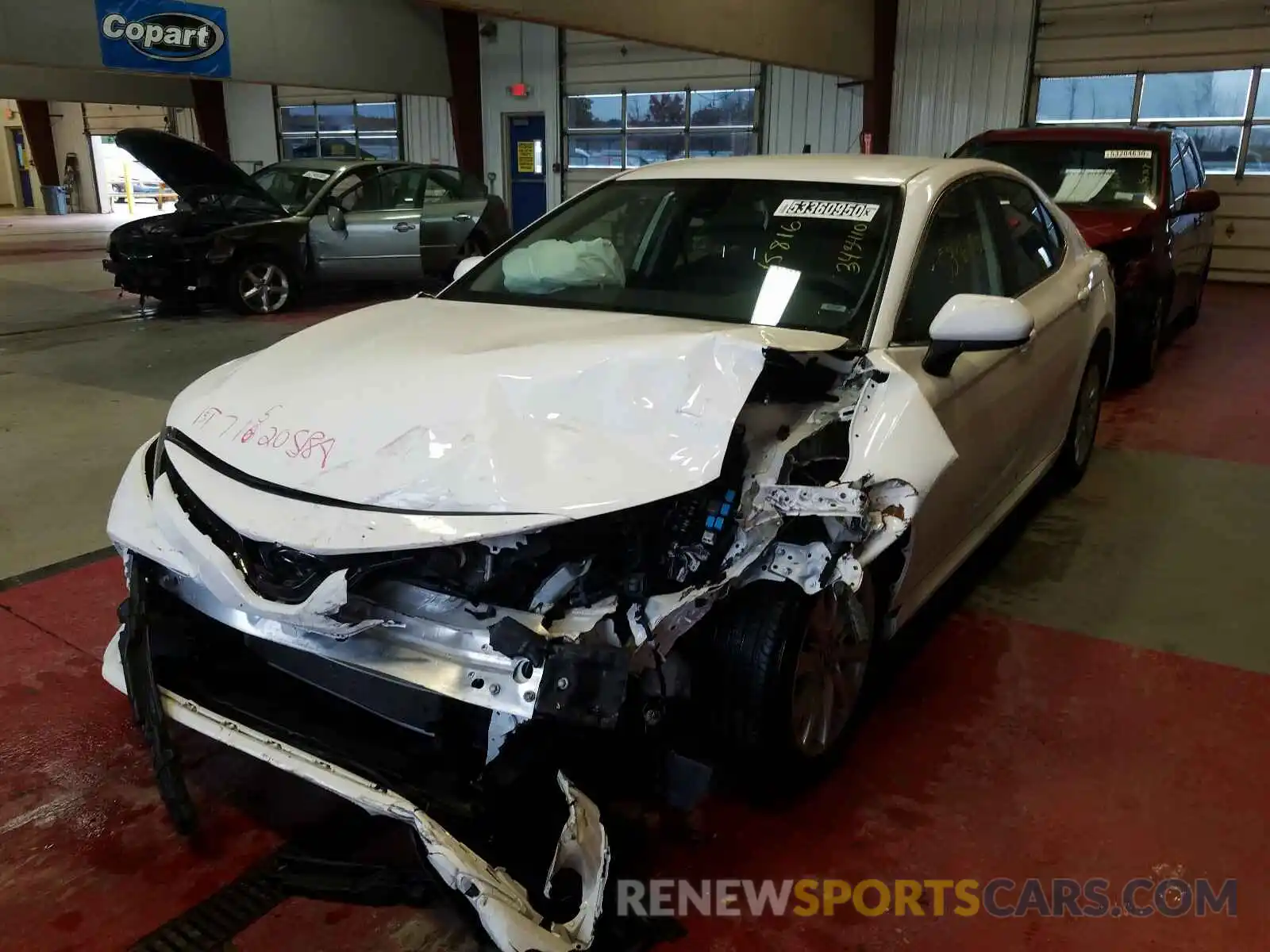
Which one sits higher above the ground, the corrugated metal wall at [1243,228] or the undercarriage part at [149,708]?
the corrugated metal wall at [1243,228]

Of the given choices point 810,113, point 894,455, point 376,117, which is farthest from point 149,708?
point 376,117

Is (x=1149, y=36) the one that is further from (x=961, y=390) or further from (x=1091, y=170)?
(x=961, y=390)

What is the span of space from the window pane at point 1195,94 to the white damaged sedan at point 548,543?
1162 centimetres

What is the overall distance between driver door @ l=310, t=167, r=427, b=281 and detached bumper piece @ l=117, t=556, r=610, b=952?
784 cm

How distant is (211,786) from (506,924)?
3.64ft

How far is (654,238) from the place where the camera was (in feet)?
10.2

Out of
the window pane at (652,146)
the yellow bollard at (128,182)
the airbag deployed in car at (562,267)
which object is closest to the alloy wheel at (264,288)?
the airbag deployed in car at (562,267)

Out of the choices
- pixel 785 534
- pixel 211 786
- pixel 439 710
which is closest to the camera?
pixel 439 710

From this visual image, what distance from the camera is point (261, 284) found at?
9.20m

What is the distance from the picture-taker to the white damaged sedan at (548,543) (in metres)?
1.80

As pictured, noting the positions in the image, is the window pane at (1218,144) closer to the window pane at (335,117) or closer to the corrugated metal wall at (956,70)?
the corrugated metal wall at (956,70)

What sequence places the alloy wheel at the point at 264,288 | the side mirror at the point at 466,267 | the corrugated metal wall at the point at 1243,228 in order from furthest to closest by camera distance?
1. the corrugated metal wall at the point at 1243,228
2. the alloy wheel at the point at 264,288
3. the side mirror at the point at 466,267

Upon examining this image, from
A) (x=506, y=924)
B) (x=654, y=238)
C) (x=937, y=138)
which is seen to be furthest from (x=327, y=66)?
(x=506, y=924)

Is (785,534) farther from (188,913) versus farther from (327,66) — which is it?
(327,66)
